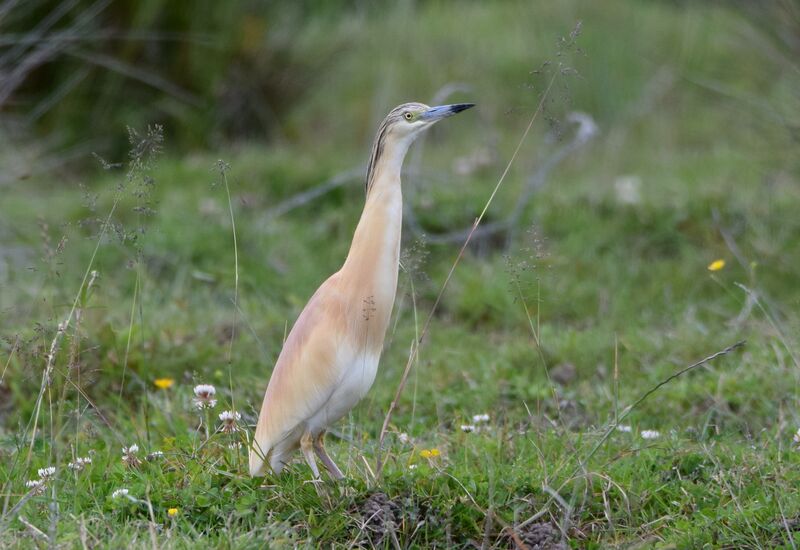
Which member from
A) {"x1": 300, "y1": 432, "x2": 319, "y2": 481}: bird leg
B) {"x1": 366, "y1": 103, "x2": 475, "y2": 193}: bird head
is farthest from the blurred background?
{"x1": 300, "y1": 432, "x2": 319, "y2": 481}: bird leg

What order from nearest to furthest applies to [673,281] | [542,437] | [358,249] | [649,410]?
[358,249], [542,437], [649,410], [673,281]

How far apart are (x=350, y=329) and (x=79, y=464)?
921 millimetres

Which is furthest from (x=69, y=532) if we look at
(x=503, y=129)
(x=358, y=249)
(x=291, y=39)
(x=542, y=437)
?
(x=503, y=129)

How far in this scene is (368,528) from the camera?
321 centimetres

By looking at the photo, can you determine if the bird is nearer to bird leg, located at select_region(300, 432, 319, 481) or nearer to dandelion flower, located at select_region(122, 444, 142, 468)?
bird leg, located at select_region(300, 432, 319, 481)

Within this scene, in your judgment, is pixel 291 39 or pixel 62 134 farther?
pixel 291 39

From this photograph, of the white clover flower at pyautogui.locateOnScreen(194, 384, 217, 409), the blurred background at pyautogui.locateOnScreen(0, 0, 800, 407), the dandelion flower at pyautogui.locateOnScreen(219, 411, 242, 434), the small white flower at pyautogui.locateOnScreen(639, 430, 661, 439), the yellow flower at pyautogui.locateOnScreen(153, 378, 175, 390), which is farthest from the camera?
the blurred background at pyautogui.locateOnScreen(0, 0, 800, 407)

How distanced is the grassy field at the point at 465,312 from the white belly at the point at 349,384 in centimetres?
20

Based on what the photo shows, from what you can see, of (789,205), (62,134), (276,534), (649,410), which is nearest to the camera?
(276,534)

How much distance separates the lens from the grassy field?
3291mm

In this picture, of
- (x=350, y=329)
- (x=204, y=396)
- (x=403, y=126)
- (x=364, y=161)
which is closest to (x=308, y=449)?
(x=350, y=329)

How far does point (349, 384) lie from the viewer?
10.6 feet

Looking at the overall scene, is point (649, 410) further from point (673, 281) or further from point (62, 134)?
point (62, 134)

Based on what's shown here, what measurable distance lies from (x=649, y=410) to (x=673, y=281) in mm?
1739
